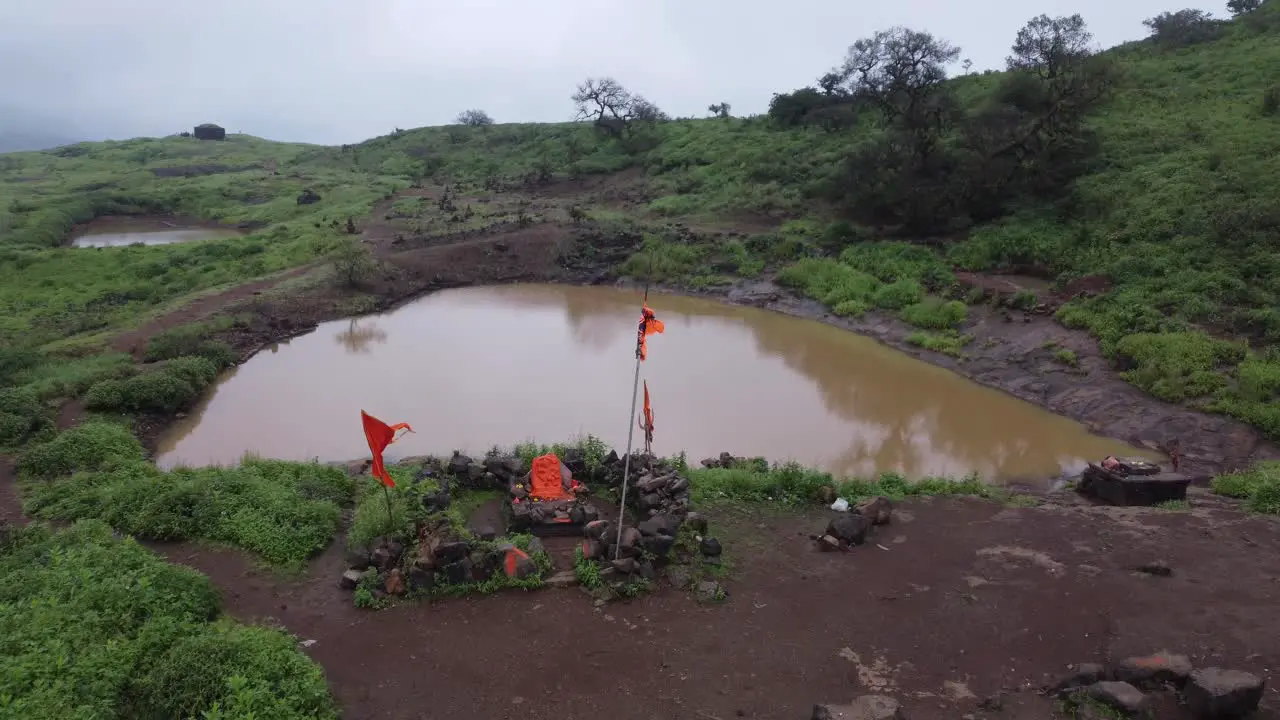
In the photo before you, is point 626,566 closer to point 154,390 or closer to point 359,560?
point 359,560

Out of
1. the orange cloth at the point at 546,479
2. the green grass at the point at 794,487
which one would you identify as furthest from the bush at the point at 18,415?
the green grass at the point at 794,487

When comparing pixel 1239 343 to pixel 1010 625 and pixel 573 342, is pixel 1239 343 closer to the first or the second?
pixel 1010 625

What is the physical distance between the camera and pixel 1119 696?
640 cm

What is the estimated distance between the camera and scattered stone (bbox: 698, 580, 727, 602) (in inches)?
343

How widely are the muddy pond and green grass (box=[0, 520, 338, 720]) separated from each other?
3356 cm

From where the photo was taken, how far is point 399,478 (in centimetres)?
1129

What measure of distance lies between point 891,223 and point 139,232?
39.6 meters

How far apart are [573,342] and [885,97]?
2174 centimetres

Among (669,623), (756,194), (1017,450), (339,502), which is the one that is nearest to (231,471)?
(339,502)

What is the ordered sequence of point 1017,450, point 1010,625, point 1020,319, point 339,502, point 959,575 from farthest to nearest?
point 1020,319
point 1017,450
point 339,502
point 959,575
point 1010,625

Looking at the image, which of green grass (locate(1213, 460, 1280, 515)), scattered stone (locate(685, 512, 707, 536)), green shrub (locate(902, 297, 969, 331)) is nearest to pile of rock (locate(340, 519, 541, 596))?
scattered stone (locate(685, 512, 707, 536))

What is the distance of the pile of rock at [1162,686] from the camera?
603 cm

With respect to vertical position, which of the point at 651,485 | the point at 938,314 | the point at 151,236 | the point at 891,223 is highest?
the point at 891,223

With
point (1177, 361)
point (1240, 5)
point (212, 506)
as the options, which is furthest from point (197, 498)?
point (1240, 5)
